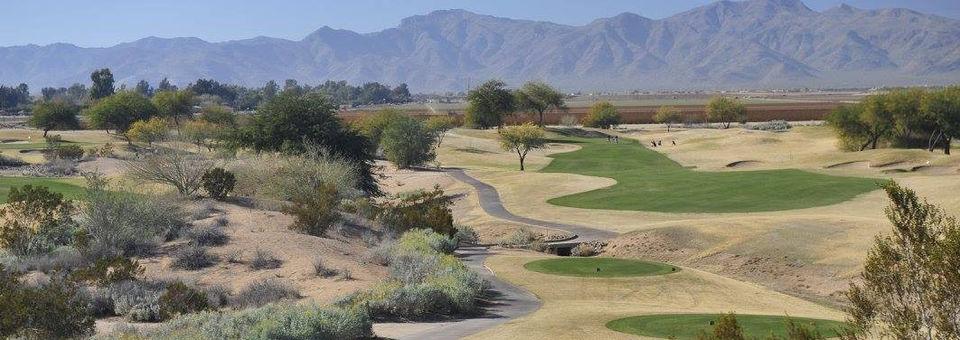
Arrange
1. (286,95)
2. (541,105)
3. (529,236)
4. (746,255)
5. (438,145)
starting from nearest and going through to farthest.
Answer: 1. (746,255)
2. (529,236)
3. (286,95)
4. (438,145)
5. (541,105)

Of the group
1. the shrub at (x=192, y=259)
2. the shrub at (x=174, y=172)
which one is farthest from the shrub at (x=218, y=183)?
the shrub at (x=192, y=259)

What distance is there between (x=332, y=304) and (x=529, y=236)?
24.8 meters

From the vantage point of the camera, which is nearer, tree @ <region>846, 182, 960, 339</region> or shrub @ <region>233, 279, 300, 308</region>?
tree @ <region>846, 182, 960, 339</region>

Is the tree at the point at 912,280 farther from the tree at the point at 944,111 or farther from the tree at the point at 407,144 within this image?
the tree at the point at 407,144

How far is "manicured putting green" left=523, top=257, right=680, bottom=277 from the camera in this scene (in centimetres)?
3606

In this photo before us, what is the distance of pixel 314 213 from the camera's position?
36812 mm

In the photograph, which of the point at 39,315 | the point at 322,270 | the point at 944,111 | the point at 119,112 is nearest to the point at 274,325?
the point at 39,315

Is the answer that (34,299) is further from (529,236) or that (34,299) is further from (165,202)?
(529,236)

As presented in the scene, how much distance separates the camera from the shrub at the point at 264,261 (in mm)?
30750

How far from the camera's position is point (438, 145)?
113500 millimetres

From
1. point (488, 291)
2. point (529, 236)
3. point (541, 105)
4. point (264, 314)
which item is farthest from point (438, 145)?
point (264, 314)

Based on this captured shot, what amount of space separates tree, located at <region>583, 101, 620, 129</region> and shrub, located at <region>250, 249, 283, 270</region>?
417 feet

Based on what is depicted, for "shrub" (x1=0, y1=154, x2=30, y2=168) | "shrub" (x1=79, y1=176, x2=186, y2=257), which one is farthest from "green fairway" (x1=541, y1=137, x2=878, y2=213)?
"shrub" (x1=0, y1=154, x2=30, y2=168)

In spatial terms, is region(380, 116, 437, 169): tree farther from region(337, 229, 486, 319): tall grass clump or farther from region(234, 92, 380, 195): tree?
region(337, 229, 486, 319): tall grass clump
